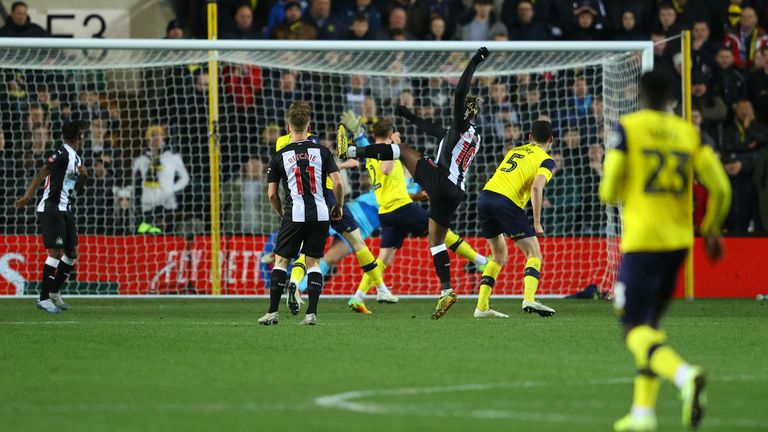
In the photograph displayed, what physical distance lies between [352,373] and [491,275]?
5.34 metres

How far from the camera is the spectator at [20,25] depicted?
65.0 feet

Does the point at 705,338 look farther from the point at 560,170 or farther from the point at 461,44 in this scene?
the point at 560,170

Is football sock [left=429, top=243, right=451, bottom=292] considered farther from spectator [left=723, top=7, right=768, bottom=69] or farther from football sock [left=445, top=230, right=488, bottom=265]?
spectator [left=723, top=7, right=768, bottom=69]

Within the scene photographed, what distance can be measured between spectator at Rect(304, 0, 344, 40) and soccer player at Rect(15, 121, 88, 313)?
6.36m

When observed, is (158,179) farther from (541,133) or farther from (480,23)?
(541,133)

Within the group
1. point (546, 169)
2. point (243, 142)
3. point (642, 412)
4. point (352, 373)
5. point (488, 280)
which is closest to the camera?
point (642, 412)

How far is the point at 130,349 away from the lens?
33.9 ft

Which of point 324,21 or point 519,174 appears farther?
point 324,21

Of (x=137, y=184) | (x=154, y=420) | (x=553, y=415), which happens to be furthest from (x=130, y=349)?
(x=137, y=184)

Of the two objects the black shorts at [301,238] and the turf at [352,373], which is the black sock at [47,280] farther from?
the black shorts at [301,238]

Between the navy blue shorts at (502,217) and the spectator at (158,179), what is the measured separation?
6.29 m

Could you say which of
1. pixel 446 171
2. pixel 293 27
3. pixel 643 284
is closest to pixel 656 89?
pixel 643 284

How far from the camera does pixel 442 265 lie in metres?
13.9

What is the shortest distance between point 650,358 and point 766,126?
1493 centimetres
